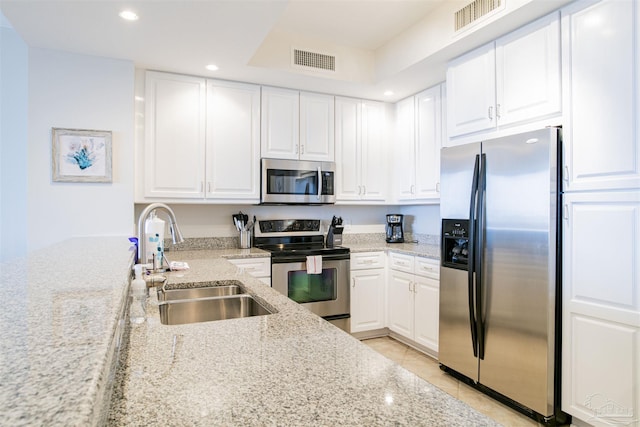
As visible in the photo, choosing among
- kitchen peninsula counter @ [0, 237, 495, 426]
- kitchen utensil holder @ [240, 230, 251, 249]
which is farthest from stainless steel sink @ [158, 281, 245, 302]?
kitchen utensil holder @ [240, 230, 251, 249]

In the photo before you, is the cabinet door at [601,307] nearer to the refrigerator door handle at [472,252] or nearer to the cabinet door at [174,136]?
the refrigerator door handle at [472,252]

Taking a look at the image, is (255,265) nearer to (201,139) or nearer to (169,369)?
(201,139)

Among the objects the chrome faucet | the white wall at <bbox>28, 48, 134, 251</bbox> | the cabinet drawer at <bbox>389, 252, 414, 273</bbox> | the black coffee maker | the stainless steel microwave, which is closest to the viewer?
the chrome faucet

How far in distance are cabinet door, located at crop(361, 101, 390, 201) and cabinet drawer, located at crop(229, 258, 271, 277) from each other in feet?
4.27

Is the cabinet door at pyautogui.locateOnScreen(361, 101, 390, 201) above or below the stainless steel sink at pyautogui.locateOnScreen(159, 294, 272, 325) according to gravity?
above

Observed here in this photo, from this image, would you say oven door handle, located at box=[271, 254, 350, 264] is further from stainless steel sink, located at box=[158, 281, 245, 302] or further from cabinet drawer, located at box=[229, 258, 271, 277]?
stainless steel sink, located at box=[158, 281, 245, 302]

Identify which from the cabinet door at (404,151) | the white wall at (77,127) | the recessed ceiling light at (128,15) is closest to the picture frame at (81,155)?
the white wall at (77,127)

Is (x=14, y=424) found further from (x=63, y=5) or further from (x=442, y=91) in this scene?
(x=442, y=91)

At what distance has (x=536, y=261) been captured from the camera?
2.08 metres

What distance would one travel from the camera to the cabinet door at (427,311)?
9.78 ft

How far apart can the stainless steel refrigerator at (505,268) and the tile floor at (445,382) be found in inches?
2.3

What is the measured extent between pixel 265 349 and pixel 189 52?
2.47 meters

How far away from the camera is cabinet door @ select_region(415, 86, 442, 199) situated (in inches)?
131

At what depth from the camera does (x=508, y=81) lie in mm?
2379
